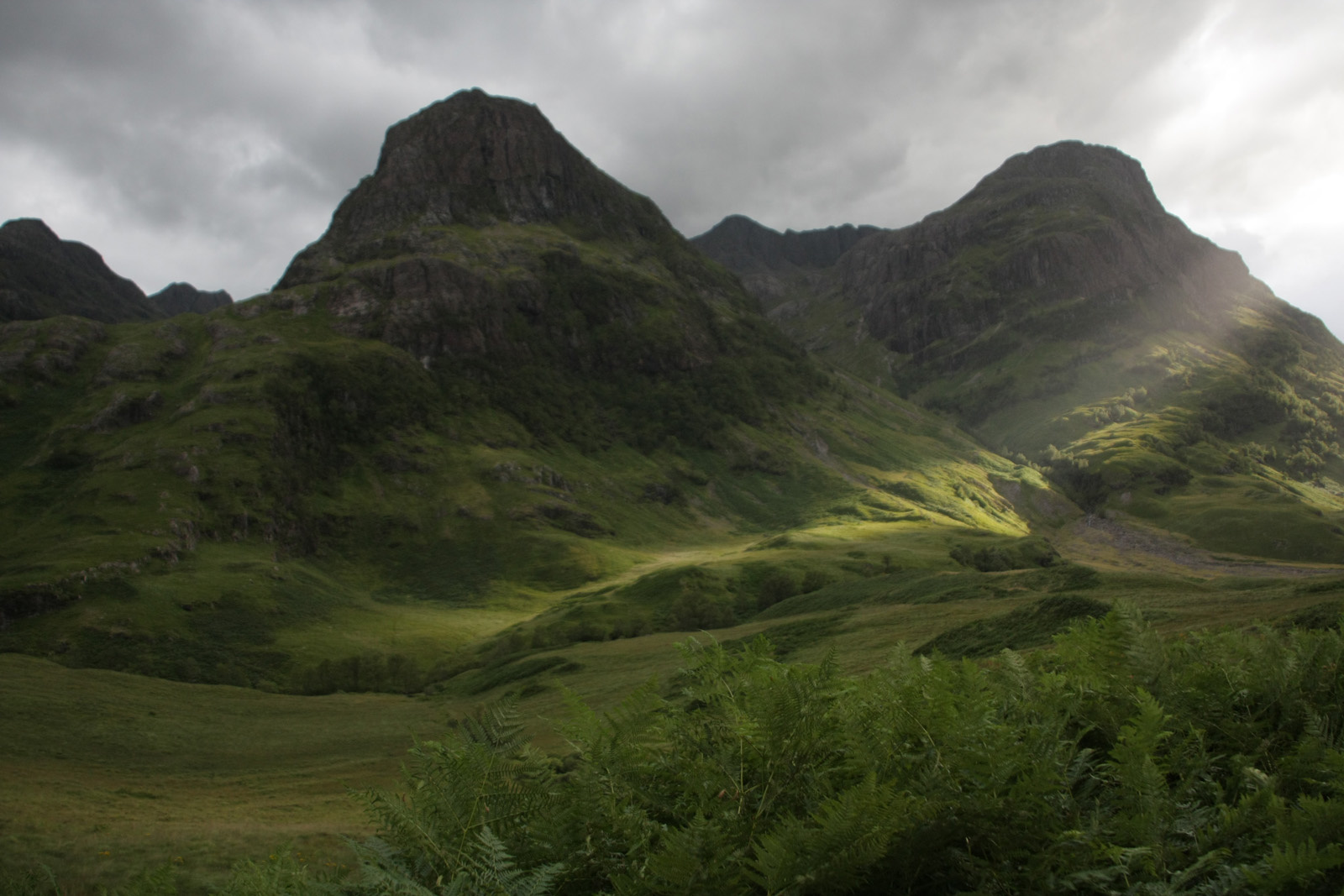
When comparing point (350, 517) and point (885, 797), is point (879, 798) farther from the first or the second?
point (350, 517)

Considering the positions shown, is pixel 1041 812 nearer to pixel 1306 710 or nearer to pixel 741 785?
pixel 741 785

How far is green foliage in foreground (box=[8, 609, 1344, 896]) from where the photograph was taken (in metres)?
3.77

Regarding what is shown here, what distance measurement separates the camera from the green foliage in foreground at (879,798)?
3.77 metres

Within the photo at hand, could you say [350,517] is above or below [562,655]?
above

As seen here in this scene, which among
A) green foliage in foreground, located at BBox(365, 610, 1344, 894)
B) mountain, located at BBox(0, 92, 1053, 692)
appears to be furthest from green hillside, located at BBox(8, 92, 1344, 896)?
mountain, located at BBox(0, 92, 1053, 692)

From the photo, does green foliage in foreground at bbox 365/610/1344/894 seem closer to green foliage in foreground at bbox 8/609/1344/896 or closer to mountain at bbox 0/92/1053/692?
green foliage in foreground at bbox 8/609/1344/896

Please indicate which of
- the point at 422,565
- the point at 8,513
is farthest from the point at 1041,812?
the point at 8,513

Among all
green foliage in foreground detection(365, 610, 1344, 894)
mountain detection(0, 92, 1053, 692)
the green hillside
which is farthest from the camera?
mountain detection(0, 92, 1053, 692)

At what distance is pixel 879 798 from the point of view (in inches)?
148

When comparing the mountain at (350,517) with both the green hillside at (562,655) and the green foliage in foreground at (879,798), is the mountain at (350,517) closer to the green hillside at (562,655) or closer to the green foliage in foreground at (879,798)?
the green hillside at (562,655)

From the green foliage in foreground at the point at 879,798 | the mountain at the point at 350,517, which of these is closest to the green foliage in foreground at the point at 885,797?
the green foliage in foreground at the point at 879,798

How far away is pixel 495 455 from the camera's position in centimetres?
17025

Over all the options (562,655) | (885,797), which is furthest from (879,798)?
(562,655)

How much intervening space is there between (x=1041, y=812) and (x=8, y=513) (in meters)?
153
